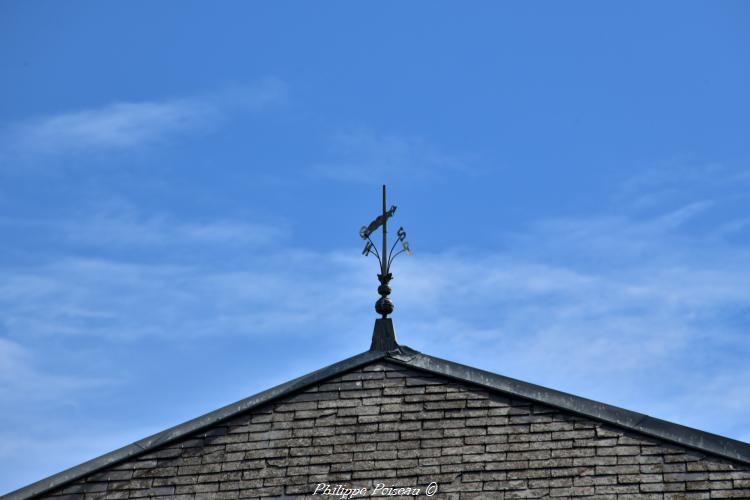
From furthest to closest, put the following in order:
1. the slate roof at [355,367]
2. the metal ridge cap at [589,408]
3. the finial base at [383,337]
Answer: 1. the finial base at [383,337]
2. the slate roof at [355,367]
3. the metal ridge cap at [589,408]

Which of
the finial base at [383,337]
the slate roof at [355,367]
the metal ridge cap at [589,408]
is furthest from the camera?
the finial base at [383,337]

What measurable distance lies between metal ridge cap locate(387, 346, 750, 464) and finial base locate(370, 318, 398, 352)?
119 mm

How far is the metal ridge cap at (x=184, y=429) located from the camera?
55.2ft

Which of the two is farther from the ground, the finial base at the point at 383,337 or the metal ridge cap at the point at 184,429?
the finial base at the point at 383,337

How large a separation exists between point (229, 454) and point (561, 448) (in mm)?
3332

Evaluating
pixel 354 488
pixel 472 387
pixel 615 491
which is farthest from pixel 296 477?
pixel 615 491

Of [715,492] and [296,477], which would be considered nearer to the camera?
[715,492]

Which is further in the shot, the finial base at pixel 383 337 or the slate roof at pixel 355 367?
the finial base at pixel 383 337

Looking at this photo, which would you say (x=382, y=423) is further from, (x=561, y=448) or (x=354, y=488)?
(x=561, y=448)

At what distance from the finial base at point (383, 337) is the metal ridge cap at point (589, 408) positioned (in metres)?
0.12

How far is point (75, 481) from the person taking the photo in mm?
16828

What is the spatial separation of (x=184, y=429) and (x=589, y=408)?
4.09 metres

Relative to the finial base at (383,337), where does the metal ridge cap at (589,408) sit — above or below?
below

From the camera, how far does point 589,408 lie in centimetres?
1611
